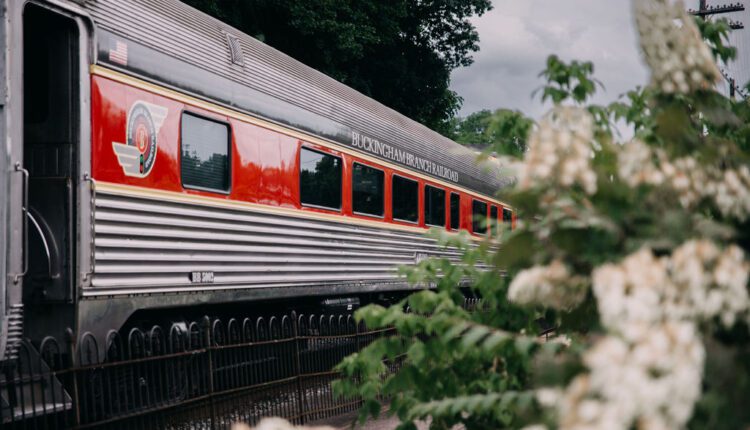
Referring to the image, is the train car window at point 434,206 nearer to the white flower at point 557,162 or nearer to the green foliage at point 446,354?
the green foliage at point 446,354

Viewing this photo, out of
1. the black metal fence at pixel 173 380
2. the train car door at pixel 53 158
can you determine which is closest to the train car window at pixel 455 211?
the black metal fence at pixel 173 380

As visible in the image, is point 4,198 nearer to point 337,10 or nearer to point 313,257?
point 313,257

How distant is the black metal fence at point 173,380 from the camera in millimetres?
5340

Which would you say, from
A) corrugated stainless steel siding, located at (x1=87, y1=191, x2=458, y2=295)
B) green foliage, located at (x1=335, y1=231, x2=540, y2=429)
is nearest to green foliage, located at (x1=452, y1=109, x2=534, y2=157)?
green foliage, located at (x1=335, y1=231, x2=540, y2=429)

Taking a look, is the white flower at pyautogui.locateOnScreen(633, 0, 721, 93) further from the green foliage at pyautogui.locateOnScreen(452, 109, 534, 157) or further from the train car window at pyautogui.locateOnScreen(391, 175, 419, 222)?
the train car window at pyautogui.locateOnScreen(391, 175, 419, 222)

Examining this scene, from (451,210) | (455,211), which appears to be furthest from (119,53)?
(455,211)

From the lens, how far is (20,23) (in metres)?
5.78

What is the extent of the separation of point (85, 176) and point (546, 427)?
17.7 feet

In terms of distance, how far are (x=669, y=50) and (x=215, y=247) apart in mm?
6270

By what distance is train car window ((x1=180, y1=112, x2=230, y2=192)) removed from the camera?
7695 millimetres

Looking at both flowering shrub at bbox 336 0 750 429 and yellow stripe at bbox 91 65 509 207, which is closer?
flowering shrub at bbox 336 0 750 429

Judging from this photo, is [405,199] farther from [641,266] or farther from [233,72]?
[641,266]

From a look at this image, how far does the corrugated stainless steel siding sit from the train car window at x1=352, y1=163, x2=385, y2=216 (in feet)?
1.04

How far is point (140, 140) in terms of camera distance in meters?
7.08
